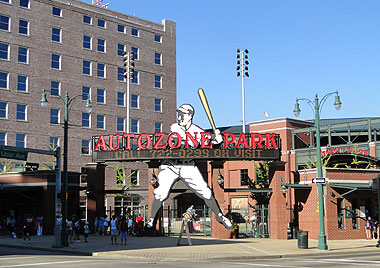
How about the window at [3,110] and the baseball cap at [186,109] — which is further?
the window at [3,110]

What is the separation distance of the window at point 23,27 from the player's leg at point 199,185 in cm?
3662

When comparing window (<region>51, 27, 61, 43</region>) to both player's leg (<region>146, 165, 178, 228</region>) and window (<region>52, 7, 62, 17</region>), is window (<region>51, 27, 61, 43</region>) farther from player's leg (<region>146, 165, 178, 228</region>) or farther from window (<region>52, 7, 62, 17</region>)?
player's leg (<region>146, 165, 178, 228</region>)

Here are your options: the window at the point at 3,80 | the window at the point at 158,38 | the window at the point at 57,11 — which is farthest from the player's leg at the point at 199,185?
the window at the point at 158,38

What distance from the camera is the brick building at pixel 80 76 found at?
64.2 meters

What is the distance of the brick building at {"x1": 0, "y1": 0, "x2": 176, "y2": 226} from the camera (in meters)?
64.2

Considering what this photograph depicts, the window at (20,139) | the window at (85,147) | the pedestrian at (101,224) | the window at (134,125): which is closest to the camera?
the pedestrian at (101,224)

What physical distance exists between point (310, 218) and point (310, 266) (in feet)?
61.9

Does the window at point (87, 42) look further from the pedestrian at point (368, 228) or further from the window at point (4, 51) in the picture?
the pedestrian at point (368, 228)

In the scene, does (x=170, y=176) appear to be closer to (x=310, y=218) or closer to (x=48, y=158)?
(x=310, y=218)

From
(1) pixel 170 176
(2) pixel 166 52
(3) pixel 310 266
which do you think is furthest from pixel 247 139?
(2) pixel 166 52

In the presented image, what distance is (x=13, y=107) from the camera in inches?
2509

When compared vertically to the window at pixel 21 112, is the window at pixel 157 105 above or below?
above

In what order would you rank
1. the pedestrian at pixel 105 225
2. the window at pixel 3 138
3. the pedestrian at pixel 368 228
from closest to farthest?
the pedestrian at pixel 368 228 → the pedestrian at pixel 105 225 → the window at pixel 3 138

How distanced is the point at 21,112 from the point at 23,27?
35.4 ft
